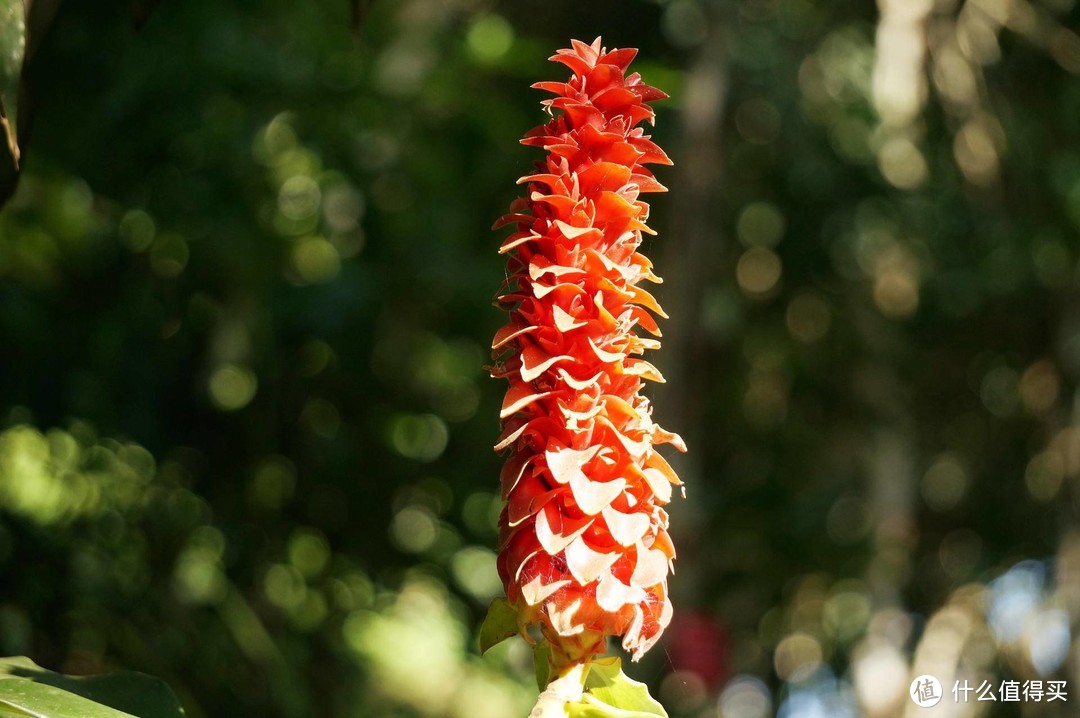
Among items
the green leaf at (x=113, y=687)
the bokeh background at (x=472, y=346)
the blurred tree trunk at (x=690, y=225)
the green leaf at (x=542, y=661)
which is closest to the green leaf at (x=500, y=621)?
the green leaf at (x=542, y=661)

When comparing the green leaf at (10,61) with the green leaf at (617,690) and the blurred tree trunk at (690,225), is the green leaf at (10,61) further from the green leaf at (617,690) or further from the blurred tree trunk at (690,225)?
the blurred tree trunk at (690,225)

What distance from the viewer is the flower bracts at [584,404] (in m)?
0.81

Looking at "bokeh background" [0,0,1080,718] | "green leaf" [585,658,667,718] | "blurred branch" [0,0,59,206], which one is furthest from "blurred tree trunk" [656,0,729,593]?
"blurred branch" [0,0,59,206]

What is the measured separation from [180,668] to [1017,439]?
3.63 m

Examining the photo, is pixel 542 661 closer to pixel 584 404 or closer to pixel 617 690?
pixel 617 690

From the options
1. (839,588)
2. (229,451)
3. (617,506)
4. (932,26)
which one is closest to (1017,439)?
(839,588)

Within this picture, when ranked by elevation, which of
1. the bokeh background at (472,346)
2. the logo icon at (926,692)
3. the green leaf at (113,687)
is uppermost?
the bokeh background at (472,346)

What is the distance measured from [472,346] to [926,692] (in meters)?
1.90

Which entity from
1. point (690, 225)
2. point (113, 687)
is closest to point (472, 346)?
point (690, 225)

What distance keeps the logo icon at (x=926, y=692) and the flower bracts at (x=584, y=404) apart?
3.18 metres

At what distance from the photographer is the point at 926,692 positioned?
12.2 feet

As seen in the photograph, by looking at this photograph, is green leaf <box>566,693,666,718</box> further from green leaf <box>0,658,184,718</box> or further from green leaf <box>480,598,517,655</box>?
green leaf <box>0,658,184,718</box>

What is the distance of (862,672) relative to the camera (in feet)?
12.7

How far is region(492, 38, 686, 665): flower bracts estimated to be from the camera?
→ 2.67 ft
